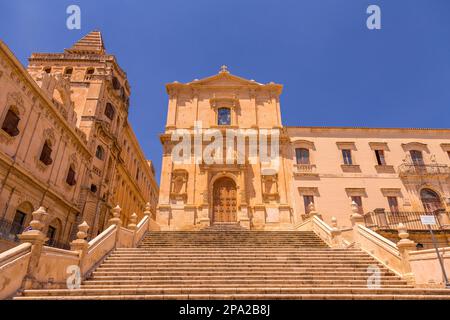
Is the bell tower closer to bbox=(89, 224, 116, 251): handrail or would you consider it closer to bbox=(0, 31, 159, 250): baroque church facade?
bbox=(0, 31, 159, 250): baroque church facade

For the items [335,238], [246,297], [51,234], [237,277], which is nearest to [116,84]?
[51,234]

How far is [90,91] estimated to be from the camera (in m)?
25.6

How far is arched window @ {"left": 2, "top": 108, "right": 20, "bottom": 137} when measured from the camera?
14.0m

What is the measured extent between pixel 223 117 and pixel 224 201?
24.7ft

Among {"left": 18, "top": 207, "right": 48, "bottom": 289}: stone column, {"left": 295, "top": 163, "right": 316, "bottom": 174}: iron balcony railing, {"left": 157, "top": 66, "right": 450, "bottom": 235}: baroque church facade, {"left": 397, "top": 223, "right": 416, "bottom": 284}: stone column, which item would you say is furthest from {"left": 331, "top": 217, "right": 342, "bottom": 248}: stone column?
{"left": 18, "top": 207, "right": 48, "bottom": 289}: stone column

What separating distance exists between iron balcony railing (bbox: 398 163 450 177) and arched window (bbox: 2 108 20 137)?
1004 inches

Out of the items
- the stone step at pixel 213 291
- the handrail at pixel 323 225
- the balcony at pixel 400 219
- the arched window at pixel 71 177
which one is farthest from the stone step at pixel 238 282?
the arched window at pixel 71 177

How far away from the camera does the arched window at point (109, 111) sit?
26969 millimetres

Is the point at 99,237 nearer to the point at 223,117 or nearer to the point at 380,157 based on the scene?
the point at 223,117

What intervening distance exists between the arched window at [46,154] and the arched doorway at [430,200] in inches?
1042

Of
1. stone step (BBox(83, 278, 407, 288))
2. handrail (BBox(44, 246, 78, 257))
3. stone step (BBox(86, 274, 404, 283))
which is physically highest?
handrail (BBox(44, 246, 78, 257))

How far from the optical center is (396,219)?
17766mm
